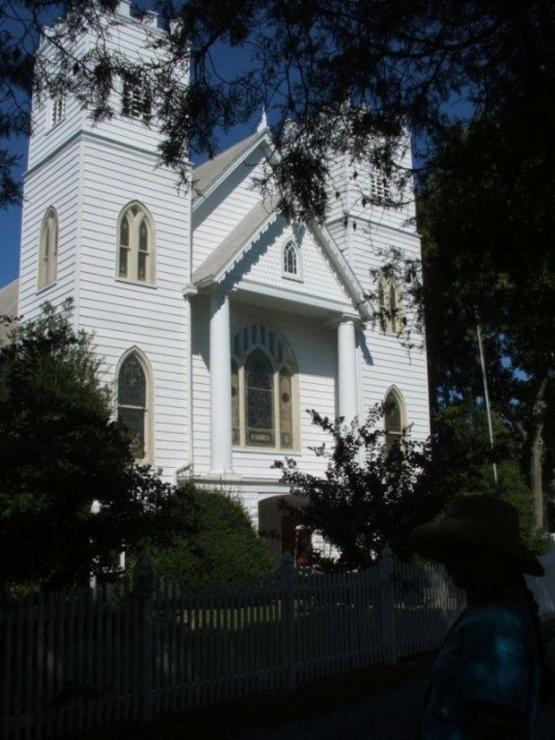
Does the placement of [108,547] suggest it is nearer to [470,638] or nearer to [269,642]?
[269,642]

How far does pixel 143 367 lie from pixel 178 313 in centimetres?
172

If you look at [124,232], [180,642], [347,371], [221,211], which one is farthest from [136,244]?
[180,642]

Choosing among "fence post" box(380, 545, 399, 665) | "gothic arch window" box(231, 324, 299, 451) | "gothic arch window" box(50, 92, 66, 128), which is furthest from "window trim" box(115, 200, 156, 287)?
"fence post" box(380, 545, 399, 665)

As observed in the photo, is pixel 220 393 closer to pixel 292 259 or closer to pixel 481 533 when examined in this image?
pixel 292 259

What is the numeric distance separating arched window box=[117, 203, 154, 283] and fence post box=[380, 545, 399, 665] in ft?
35.9

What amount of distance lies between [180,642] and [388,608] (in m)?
4.60

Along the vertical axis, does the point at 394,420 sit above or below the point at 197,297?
below

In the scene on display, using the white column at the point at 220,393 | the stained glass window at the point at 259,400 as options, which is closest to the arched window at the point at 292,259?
the stained glass window at the point at 259,400

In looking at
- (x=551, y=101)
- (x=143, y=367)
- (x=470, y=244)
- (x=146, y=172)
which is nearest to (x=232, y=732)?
(x=470, y=244)

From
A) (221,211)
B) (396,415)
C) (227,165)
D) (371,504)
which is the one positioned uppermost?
(227,165)

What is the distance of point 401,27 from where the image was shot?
9766 millimetres

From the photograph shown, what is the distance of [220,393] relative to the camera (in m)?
21.2

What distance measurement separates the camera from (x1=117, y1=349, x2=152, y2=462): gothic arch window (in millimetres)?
20641

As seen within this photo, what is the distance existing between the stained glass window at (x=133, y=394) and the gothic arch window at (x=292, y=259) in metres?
5.39
